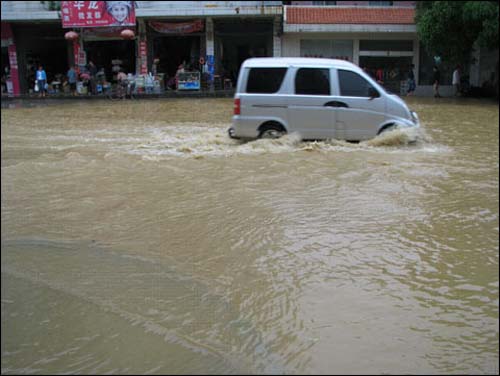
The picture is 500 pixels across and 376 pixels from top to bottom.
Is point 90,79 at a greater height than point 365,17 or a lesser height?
lesser

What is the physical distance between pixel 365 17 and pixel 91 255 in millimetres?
22094

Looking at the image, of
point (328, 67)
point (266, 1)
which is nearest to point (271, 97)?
point (328, 67)

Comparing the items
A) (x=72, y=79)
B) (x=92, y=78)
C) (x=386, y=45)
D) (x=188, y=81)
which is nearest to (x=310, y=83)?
(x=188, y=81)

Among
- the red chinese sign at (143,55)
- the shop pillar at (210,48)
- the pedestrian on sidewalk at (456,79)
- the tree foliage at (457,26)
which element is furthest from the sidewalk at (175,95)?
the pedestrian on sidewalk at (456,79)

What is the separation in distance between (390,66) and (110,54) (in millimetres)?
12877

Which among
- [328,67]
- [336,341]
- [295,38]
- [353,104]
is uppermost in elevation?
[295,38]

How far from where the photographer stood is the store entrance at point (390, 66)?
25.7 m

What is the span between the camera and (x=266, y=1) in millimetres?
23609

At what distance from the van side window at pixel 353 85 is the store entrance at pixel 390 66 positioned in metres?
16.9

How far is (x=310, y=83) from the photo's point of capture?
9.39m

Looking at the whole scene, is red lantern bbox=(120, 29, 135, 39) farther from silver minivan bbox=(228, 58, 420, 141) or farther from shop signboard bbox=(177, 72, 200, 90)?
silver minivan bbox=(228, 58, 420, 141)

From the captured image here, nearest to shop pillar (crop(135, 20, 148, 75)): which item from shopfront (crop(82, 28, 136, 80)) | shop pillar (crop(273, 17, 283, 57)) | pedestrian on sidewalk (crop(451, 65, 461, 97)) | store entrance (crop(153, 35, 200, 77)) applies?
shopfront (crop(82, 28, 136, 80))

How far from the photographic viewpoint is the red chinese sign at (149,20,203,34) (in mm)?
25047

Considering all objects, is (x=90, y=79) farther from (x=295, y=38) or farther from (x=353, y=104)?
(x=353, y=104)
